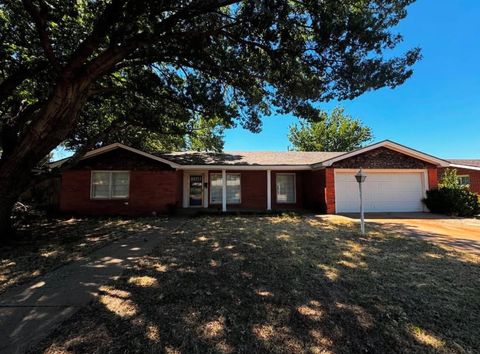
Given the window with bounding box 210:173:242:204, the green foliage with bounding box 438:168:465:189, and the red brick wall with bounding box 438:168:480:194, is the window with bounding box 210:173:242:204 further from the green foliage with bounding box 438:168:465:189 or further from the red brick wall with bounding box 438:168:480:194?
the red brick wall with bounding box 438:168:480:194

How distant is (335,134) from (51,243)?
29809 millimetres

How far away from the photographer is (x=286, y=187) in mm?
15609

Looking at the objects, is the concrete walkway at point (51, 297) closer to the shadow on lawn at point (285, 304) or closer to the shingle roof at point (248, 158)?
the shadow on lawn at point (285, 304)

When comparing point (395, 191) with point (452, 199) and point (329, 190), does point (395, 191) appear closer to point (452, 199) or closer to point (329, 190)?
point (452, 199)

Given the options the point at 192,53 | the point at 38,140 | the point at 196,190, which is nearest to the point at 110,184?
the point at 196,190

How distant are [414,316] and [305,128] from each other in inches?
1205

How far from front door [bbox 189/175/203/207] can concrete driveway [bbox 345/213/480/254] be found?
9224 mm

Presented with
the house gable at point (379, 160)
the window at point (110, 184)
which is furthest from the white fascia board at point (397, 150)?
the window at point (110, 184)

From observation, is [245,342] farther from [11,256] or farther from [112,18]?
[112,18]

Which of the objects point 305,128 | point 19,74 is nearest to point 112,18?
point 19,74

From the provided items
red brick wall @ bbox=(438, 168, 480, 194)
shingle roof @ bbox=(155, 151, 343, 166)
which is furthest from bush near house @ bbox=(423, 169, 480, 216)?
shingle roof @ bbox=(155, 151, 343, 166)

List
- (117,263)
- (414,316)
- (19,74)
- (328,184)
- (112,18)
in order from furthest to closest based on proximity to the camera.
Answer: (328,184), (19,74), (112,18), (117,263), (414,316)

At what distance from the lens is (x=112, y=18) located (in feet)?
20.3

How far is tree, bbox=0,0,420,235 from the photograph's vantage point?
616cm
